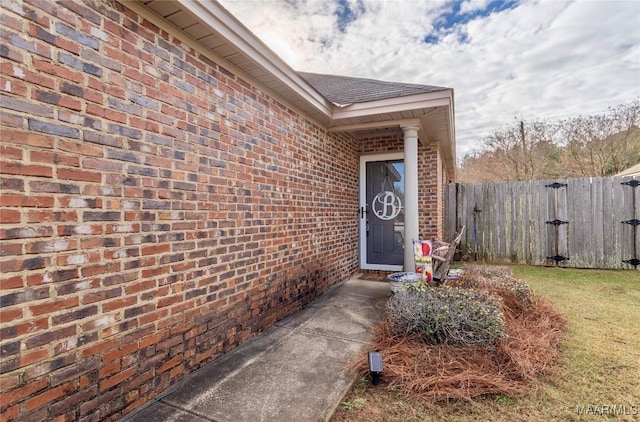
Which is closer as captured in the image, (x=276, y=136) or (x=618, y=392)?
(x=618, y=392)

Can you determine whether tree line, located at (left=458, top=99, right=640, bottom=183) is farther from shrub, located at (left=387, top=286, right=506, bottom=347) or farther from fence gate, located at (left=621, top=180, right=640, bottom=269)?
shrub, located at (left=387, top=286, right=506, bottom=347)

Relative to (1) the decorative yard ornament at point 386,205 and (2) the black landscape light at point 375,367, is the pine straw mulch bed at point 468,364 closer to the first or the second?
(2) the black landscape light at point 375,367

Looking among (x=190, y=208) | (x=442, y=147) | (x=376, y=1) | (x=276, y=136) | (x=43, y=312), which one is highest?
(x=376, y=1)

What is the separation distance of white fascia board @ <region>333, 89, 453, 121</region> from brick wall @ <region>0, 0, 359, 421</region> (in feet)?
5.49

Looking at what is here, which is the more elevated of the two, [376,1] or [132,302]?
[376,1]

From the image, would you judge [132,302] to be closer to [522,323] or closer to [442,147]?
[522,323]

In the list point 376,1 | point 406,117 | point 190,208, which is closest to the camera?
point 190,208

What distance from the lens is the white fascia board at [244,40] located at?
88.5 inches

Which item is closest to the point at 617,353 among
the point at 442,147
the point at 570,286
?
the point at 570,286

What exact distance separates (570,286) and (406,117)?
13.1 ft

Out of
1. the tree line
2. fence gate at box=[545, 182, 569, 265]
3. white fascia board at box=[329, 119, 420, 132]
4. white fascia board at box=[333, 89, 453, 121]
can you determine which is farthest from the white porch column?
the tree line

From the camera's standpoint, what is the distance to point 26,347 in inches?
57.5

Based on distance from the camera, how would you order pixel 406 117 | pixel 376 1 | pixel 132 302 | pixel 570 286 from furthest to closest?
pixel 376 1 < pixel 570 286 < pixel 406 117 < pixel 132 302

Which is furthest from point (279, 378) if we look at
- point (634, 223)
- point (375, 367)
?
point (634, 223)
